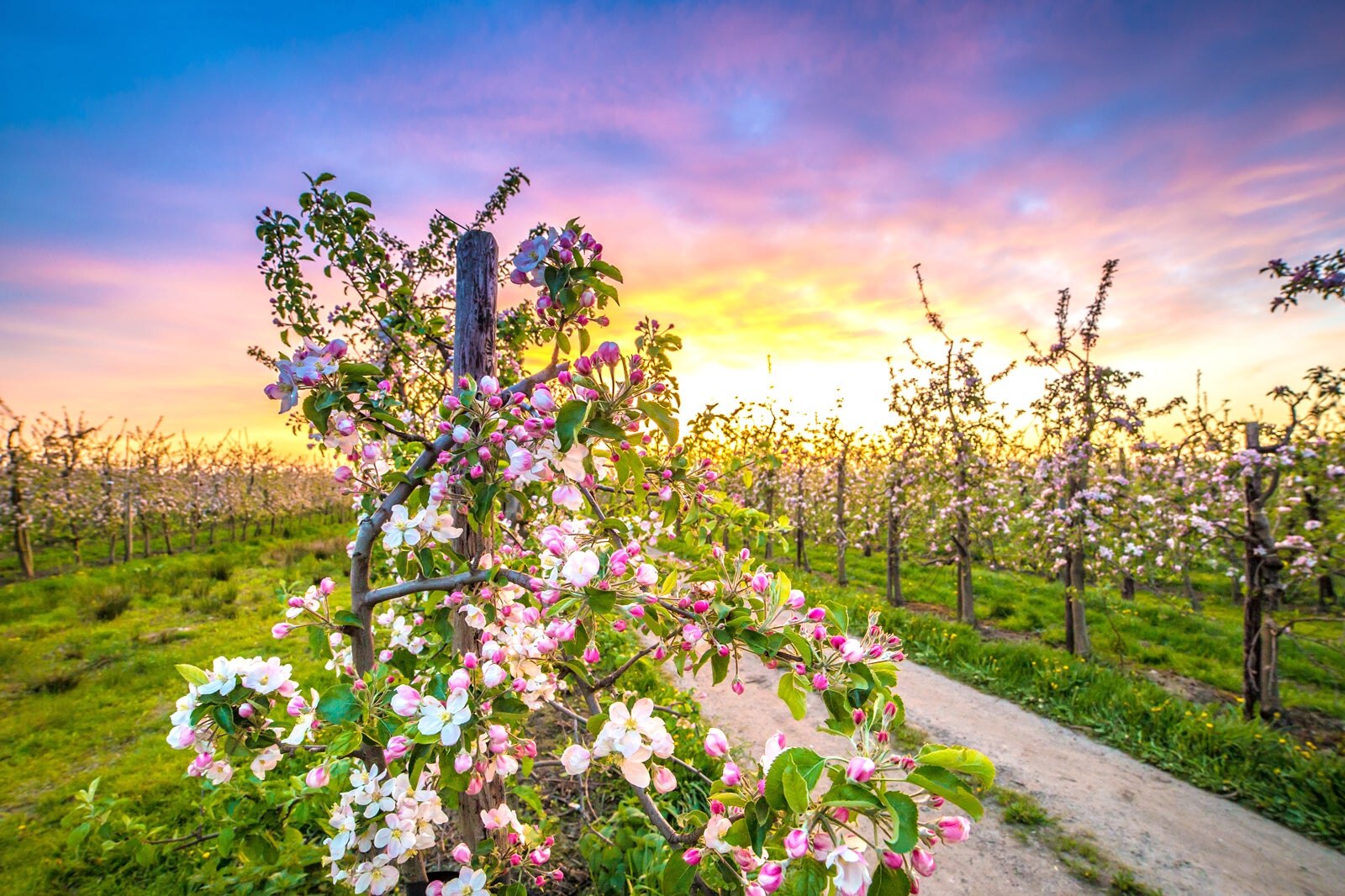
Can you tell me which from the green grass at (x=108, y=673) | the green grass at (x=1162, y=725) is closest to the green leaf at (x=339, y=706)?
the green grass at (x=108, y=673)

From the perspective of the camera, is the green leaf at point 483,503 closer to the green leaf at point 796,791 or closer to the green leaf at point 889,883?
the green leaf at point 796,791

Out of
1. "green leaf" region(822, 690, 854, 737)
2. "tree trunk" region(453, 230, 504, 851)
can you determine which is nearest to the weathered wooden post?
"tree trunk" region(453, 230, 504, 851)

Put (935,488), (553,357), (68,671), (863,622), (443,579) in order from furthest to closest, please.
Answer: (935,488) < (863,622) < (68,671) < (553,357) < (443,579)

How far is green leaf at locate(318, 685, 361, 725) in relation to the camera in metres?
1.49

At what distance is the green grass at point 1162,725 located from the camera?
13.1 feet

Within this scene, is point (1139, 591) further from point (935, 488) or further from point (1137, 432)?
point (1137, 432)

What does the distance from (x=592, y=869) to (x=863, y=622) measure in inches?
221

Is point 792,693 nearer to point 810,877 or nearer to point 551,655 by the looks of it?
point 810,877

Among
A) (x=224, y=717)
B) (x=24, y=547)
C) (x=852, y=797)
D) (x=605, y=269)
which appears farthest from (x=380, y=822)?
(x=24, y=547)

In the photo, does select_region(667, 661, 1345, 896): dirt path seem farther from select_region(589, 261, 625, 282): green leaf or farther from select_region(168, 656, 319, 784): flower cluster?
select_region(589, 261, 625, 282): green leaf

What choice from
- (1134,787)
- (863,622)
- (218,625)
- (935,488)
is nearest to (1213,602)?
(935,488)

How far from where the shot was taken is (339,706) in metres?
1.52

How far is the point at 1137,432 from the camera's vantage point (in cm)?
651

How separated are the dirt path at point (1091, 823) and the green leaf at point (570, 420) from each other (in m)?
3.75
